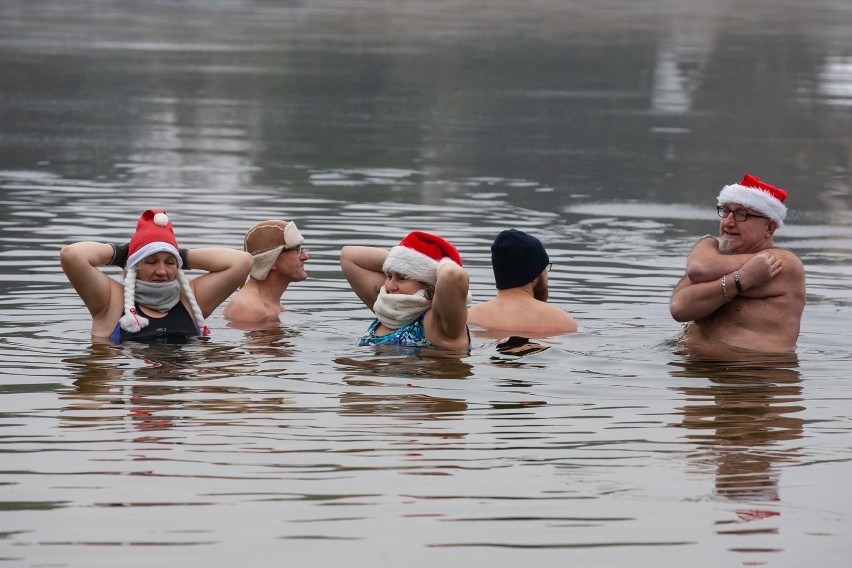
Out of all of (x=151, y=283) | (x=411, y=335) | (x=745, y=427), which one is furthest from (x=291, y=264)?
(x=745, y=427)

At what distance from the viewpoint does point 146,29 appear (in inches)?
1961

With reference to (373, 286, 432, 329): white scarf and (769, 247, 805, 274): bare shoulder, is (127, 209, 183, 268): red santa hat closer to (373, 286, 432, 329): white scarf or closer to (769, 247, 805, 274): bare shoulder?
(373, 286, 432, 329): white scarf

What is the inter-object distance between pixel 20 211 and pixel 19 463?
404 inches

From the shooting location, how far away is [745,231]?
394 inches

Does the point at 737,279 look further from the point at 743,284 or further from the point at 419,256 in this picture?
the point at 419,256

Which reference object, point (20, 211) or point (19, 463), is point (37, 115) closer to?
point (20, 211)

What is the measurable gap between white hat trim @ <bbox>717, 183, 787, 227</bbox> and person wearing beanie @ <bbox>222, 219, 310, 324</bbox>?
312 cm

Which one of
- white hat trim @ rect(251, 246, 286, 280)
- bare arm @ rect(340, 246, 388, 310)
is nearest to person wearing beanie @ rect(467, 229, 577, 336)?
bare arm @ rect(340, 246, 388, 310)

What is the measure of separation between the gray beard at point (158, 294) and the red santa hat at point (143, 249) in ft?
0.14

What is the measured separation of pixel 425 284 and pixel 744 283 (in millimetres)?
1965

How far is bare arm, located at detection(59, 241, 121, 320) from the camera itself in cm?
952

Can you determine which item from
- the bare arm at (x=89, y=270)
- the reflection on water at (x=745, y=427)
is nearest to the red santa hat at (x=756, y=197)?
the reflection on water at (x=745, y=427)

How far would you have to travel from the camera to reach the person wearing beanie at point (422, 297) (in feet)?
30.3

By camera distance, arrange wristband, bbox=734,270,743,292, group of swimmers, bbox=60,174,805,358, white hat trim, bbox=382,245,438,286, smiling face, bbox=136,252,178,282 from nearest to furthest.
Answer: white hat trim, bbox=382,245,438,286 < group of swimmers, bbox=60,174,805,358 < smiling face, bbox=136,252,178,282 < wristband, bbox=734,270,743,292
